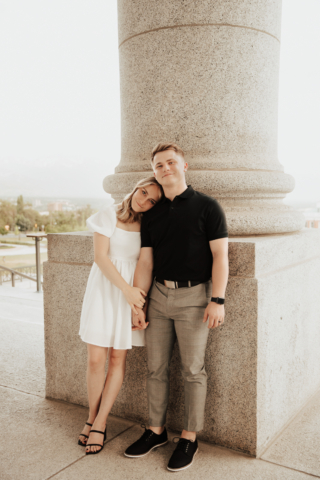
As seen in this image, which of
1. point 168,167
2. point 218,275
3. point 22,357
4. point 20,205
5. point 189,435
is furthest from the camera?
point 20,205

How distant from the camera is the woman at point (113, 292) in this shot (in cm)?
270

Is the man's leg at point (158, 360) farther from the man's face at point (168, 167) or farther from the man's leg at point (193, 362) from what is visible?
the man's face at point (168, 167)

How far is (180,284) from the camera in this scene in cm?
258

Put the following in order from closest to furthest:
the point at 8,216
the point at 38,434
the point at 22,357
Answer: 1. the point at 38,434
2. the point at 22,357
3. the point at 8,216

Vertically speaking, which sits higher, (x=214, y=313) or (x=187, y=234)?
(x=187, y=234)

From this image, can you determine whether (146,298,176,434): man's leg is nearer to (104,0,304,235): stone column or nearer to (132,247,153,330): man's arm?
(132,247,153,330): man's arm

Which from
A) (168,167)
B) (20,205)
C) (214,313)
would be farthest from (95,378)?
(20,205)

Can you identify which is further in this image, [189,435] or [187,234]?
[189,435]

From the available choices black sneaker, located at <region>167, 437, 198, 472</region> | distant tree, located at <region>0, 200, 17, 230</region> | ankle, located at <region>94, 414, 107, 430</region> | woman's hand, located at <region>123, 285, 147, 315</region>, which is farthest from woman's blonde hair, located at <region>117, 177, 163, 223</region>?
distant tree, located at <region>0, 200, 17, 230</region>

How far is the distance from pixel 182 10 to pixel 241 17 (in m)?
0.43

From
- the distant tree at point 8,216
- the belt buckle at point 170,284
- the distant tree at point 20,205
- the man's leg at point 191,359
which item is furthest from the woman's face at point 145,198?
the distant tree at point 8,216

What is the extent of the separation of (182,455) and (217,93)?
2.46 meters

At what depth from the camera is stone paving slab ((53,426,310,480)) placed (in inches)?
96.8

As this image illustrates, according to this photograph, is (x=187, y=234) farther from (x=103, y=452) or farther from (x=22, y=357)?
(x=22, y=357)
